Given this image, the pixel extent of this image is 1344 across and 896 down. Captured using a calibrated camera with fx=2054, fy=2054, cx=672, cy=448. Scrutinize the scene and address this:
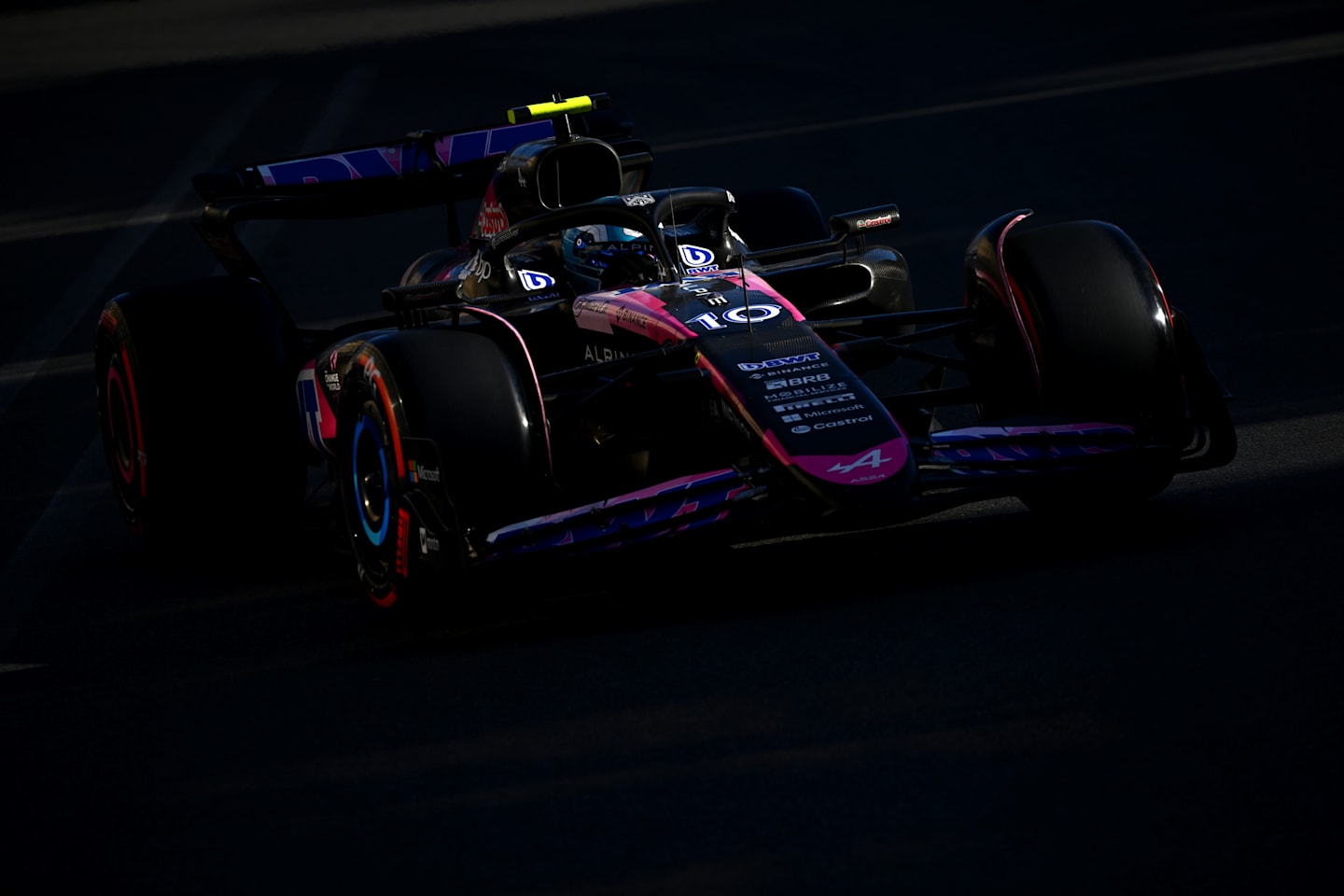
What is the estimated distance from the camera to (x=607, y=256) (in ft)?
24.2

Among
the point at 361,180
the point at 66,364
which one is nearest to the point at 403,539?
the point at 361,180

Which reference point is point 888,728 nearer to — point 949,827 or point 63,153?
point 949,827

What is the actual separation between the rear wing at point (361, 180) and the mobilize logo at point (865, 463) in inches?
131

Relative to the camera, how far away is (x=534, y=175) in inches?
314

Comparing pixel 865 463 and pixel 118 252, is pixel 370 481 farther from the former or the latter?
pixel 118 252

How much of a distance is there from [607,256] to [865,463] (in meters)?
2.05

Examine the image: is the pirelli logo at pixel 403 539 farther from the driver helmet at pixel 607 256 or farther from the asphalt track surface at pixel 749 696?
the driver helmet at pixel 607 256

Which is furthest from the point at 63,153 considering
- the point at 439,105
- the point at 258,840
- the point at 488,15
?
the point at 258,840

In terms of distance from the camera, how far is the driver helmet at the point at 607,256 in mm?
7246

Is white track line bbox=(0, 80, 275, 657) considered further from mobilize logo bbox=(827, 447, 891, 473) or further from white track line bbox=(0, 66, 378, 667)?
mobilize logo bbox=(827, 447, 891, 473)

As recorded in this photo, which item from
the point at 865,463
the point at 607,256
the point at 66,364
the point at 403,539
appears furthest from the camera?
the point at 66,364

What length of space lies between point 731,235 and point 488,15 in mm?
21672

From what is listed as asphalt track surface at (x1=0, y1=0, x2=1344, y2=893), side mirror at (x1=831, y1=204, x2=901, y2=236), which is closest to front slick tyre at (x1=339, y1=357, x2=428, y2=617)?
asphalt track surface at (x1=0, y1=0, x2=1344, y2=893)

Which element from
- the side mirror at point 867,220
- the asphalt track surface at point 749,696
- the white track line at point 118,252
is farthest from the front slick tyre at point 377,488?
the white track line at point 118,252
